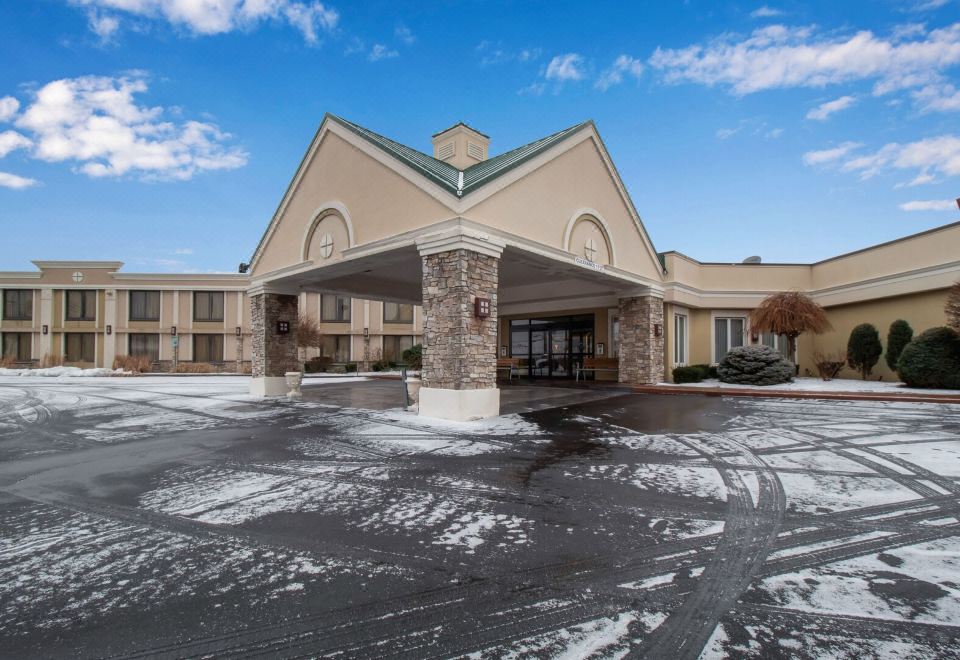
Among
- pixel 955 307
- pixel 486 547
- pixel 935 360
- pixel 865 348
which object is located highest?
pixel 955 307

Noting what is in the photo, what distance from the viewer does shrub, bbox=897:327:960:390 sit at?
12547 mm

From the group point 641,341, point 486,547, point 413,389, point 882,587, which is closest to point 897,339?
point 641,341

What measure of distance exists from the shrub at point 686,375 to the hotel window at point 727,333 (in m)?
3.45

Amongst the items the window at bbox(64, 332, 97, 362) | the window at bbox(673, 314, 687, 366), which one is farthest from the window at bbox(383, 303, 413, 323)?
the window at bbox(673, 314, 687, 366)

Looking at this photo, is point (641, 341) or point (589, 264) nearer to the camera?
point (589, 264)

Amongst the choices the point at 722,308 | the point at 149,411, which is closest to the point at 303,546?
the point at 149,411

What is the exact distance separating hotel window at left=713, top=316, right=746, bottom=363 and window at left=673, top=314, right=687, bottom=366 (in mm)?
1728

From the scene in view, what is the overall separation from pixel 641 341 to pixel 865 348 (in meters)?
7.30

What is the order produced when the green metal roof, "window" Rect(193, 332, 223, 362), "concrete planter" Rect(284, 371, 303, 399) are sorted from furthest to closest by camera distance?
"window" Rect(193, 332, 223, 362) < "concrete planter" Rect(284, 371, 303, 399) < the green metal roof

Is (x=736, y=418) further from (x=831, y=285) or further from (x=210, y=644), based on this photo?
(x=831, y=285)

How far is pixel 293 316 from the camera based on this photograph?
15.5m

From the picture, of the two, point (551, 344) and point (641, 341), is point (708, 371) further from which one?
point (551, 344)

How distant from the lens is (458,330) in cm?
923

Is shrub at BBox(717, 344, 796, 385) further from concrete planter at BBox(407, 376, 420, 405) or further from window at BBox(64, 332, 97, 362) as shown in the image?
window at BBox(64, 332, 97, 362)
